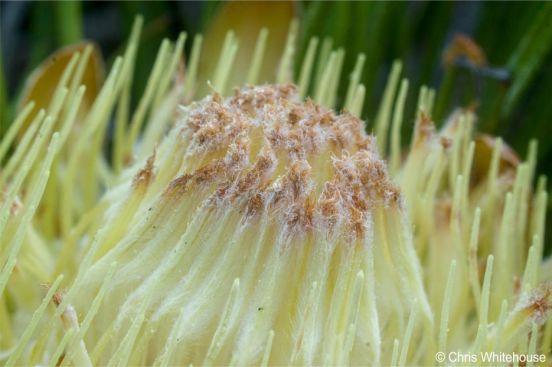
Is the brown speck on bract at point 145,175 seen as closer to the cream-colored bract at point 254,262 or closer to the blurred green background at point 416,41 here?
the cream-colored bract at point 254,262

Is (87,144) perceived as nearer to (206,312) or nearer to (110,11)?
(206,312)

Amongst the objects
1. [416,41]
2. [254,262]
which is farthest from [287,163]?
[416,41]

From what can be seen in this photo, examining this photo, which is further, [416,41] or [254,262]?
[416,41]

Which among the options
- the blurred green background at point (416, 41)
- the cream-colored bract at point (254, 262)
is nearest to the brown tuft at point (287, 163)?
the cream-colored bract at point (254, 262)

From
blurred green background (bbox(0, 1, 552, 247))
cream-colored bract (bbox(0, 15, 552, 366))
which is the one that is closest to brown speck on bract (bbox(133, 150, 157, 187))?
cream-colored bract (bbox(0, 15, 552, 366))

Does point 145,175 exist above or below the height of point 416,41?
below

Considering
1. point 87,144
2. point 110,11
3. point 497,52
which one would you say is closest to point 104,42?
point 110,11

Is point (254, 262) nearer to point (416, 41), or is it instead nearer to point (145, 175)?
point (145, 175)

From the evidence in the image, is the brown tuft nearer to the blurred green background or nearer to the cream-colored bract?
the cream-colored bract
